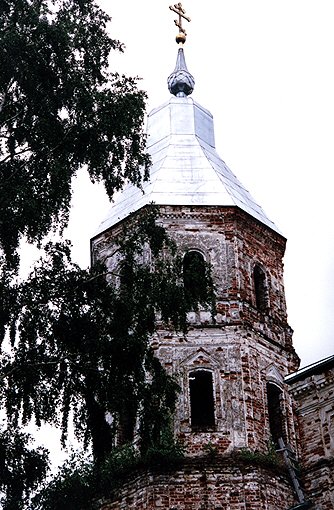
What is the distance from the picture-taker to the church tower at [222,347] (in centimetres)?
1727

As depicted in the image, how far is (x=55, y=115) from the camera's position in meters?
13.7

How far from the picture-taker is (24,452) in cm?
1268

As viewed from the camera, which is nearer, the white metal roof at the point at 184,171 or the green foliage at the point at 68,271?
the green foliage at the point at 68,271

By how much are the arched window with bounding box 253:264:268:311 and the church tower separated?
2 cm

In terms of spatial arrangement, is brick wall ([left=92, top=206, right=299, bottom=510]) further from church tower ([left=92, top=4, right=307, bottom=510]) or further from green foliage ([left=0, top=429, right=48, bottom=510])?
green foliage ([left=0, top=429, right=48, bottom=510])

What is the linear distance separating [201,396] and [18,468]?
7.04m

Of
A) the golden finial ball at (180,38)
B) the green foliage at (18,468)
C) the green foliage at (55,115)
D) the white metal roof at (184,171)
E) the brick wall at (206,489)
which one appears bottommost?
the green foliage at (18,468)

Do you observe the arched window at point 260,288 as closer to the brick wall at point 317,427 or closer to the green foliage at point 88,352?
the brick wall at point 317,427

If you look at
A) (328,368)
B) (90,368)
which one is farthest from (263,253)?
(90,368)

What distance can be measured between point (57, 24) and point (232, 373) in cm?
781

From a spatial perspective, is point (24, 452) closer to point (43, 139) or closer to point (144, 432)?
point (144, 432)

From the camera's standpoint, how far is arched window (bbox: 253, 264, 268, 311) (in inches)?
818

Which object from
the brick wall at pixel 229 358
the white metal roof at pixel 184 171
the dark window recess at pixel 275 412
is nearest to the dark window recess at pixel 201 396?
the brick wall at pixel 229 358

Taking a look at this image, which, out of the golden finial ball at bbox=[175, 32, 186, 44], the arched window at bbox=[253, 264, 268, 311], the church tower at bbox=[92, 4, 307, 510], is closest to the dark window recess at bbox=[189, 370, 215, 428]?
the church tower at bbox=[92, 4, 307, 510]
